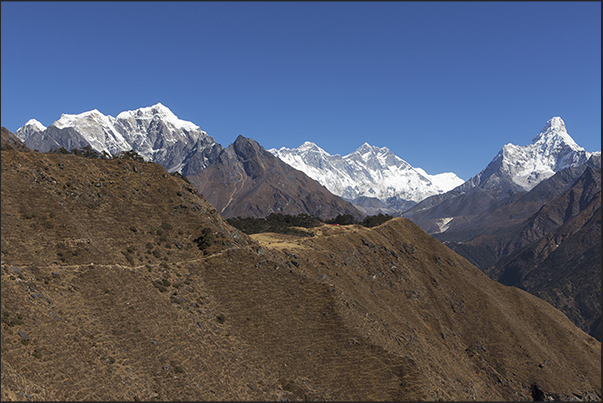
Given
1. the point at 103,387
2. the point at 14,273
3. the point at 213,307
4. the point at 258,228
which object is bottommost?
the point at 103,387

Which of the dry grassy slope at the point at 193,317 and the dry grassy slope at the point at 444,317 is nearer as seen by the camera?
the dry grassy slope at the point at 193,317

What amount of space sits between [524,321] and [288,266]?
74711 mm

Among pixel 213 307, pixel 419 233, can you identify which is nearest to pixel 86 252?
pixel 213 307

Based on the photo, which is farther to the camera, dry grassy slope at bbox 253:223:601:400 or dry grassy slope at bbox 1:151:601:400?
dry grassy slope at bbox 253:223:601:400

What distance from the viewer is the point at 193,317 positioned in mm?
67875

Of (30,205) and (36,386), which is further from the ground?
(30,205)

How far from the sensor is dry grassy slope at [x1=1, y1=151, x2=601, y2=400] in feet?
177

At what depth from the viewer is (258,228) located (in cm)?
14938

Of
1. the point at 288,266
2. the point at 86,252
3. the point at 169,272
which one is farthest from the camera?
the point at 288,266

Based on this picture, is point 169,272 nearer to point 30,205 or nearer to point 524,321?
point 30,205

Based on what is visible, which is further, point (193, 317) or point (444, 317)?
point (444, 317)

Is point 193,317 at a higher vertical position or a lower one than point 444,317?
higher

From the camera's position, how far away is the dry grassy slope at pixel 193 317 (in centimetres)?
5400

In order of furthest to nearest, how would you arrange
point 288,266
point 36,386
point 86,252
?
point 288,266
point 86,252
point 36,386
